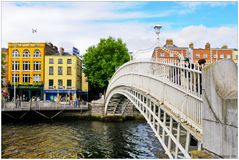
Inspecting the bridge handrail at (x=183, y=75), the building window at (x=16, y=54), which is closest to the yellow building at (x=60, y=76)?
the building window at (x=16, y=54)

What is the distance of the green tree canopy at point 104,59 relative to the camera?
3759 cm

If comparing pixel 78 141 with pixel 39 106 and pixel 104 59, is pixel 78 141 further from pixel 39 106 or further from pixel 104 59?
pixel 104 59

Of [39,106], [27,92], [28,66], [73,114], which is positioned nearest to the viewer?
[39,106]

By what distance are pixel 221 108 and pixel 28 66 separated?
39181 mm

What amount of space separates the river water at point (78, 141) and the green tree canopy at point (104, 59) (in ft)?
35.2

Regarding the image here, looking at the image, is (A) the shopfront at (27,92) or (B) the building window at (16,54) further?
(B) the building window at (16,54)

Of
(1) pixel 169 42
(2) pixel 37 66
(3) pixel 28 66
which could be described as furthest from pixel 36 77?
(1) pixel 169 42

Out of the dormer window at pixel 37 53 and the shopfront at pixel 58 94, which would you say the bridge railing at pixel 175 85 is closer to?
the shopfront at pixel 58 94

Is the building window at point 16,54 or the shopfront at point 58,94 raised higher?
the building window at point 16,54

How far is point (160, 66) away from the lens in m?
11.0

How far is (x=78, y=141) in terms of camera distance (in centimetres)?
1989

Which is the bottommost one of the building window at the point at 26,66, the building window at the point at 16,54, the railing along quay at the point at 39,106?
the railing along quay at the point at 39,106

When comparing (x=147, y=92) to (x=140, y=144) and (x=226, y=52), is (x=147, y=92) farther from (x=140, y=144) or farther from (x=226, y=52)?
(x=226, y=52)

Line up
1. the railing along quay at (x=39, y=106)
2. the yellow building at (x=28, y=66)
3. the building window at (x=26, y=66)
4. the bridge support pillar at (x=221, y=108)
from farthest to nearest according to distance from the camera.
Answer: the building window at (x=26, y=66) < the yellow building at (x=28, y=66) < the railing along quay at (x=39, y=106) < the bridge support pillar at (x=221, y=108)
